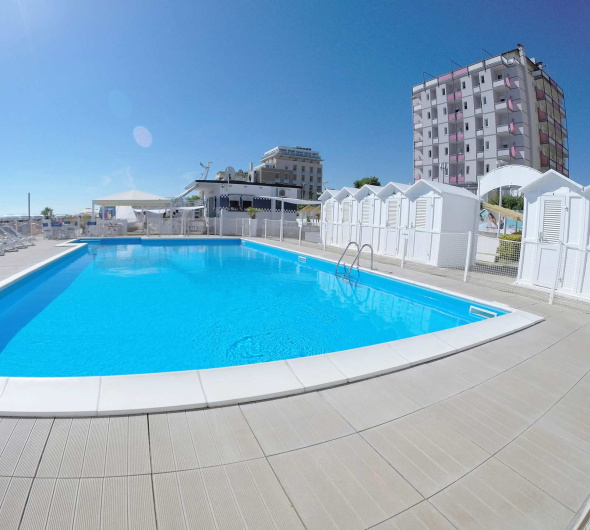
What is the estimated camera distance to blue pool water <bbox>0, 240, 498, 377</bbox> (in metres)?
4.91

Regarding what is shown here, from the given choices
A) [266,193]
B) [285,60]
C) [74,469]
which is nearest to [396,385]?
[74,469]

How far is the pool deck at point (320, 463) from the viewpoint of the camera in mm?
1689

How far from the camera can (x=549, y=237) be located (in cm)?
781

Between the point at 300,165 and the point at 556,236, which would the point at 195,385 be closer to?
the point at 556,236

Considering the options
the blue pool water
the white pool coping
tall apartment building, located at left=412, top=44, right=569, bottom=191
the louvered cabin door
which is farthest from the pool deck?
tall apartment building, located at left=412, top=44, right=569, bottom=191

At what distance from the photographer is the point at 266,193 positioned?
92.0ft

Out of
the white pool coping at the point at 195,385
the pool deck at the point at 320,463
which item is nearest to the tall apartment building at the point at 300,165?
the white pool coping at the point at 195,385

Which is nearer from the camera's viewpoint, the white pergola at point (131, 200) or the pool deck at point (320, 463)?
the pool deck at point (320, 463)

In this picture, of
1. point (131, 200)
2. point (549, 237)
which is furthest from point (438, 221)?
point (131, 200)

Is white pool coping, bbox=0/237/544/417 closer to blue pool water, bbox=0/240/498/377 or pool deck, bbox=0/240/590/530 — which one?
pool deck, bbox=0/240/590/530

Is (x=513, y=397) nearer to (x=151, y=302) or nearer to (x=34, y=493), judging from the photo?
(x=34, y=493)

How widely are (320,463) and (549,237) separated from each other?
851 centimetres

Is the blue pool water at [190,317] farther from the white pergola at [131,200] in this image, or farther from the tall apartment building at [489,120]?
the tall apartment building at [489,120]

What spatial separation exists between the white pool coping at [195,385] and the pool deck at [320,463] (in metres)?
0.10
